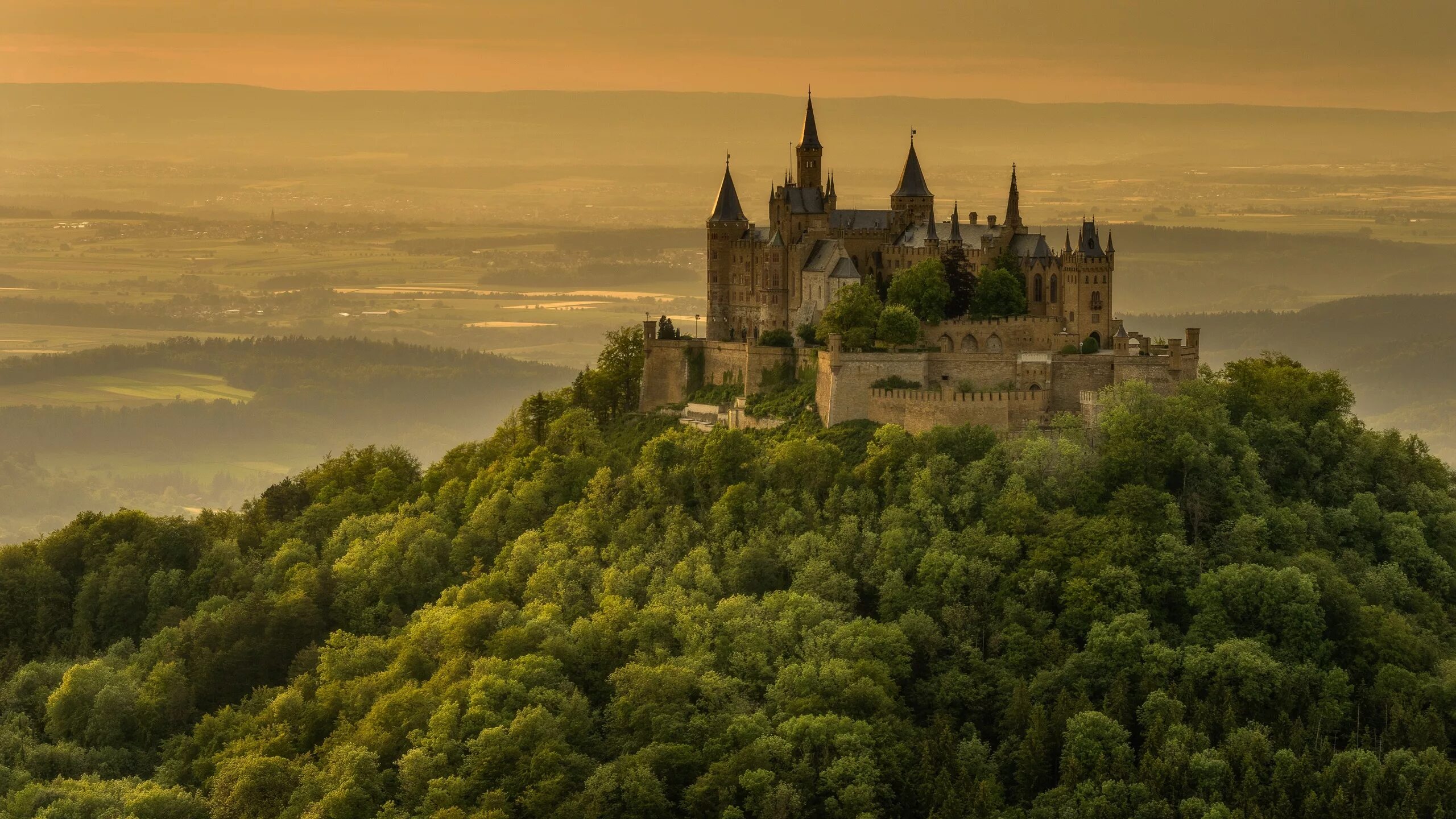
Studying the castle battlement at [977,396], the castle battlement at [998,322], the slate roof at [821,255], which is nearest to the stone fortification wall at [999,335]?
the castle battlement at [998,322]

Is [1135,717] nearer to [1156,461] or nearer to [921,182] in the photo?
[1156,461]

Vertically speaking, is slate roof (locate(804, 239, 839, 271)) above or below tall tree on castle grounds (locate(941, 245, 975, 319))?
above

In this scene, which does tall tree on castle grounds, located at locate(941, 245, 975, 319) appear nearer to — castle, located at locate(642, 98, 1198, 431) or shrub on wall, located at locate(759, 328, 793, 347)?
castle, located at locate(642, 98, 1198, 431)

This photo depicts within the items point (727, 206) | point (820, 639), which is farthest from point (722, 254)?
point (820, 639)

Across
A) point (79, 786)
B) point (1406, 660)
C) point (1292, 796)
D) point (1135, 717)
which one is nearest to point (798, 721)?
point (1135, 717)

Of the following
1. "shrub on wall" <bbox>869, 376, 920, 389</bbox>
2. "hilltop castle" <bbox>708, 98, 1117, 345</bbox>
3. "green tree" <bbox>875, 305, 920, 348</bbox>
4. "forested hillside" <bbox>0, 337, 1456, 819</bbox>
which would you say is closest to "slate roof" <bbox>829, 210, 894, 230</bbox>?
"hilltop castle" <bbox>708, 98, 1117, 345</bbox>
